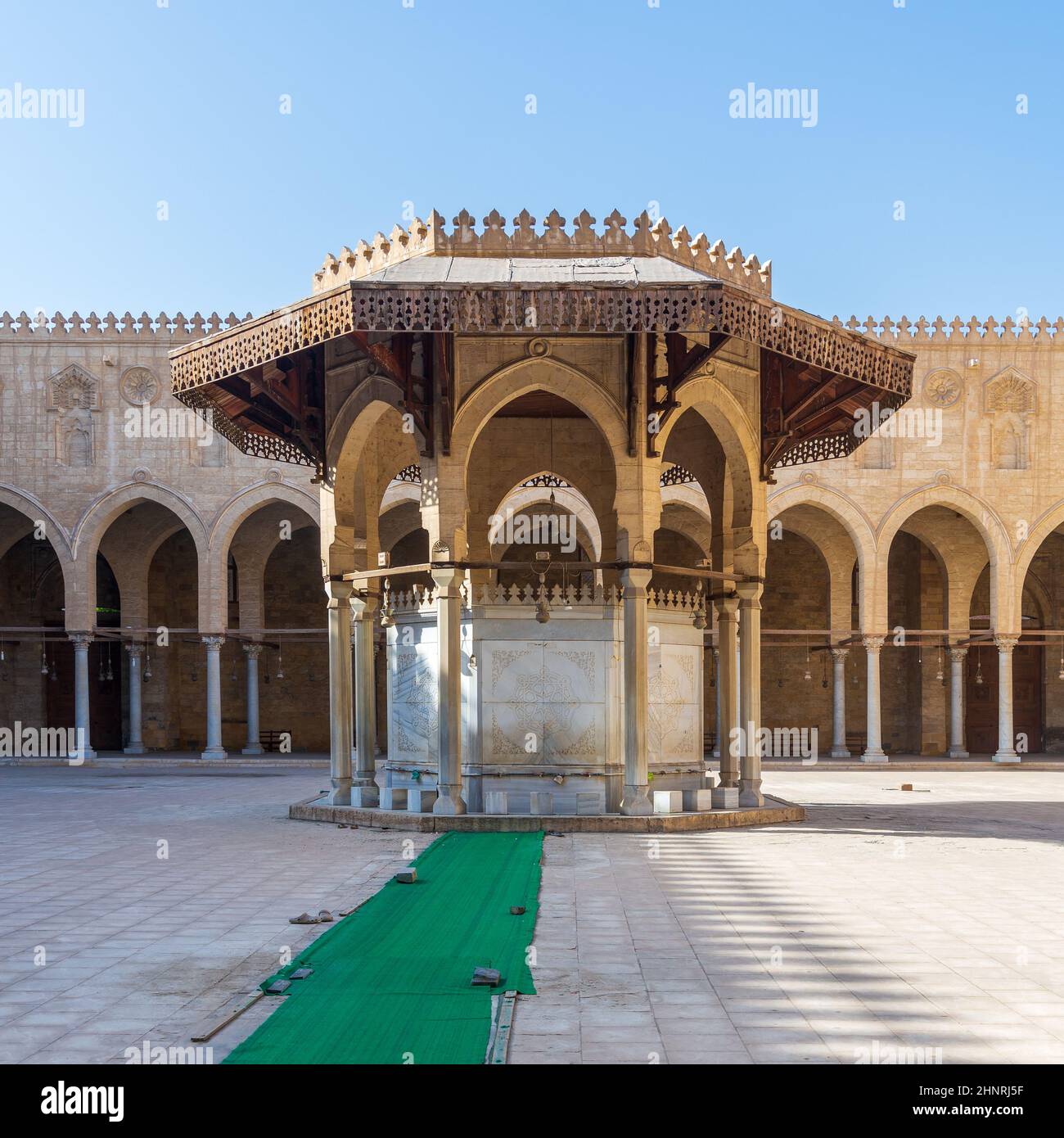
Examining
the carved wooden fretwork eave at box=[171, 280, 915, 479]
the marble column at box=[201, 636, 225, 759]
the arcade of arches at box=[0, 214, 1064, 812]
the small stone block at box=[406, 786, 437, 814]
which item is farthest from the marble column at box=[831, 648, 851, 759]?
the small stone block at box=[406, 786, 437, 814]

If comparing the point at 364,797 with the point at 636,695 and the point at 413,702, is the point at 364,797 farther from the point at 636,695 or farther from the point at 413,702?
the point at 636,695

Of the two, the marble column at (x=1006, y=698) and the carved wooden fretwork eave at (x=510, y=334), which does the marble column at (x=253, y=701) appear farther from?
the marble column at (x=1006, y=698)

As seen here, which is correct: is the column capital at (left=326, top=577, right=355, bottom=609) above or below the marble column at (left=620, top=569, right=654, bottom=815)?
above

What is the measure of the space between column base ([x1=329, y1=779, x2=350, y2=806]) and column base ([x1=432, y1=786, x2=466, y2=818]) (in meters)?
1.78

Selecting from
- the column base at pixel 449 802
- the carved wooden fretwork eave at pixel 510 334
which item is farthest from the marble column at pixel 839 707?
the column base at pixel 449 802

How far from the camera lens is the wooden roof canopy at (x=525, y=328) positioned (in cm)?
1057

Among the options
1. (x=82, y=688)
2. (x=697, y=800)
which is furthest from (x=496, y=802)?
(x=82, y=688)

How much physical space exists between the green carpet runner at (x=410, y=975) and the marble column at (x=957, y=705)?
20075 millimetres

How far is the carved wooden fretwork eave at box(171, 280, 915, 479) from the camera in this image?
34.7 feet

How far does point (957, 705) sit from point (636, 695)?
17.4 metres

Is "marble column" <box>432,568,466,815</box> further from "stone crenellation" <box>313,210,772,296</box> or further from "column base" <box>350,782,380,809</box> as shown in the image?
"stone crenellation" <box>313,210,772,296</box>

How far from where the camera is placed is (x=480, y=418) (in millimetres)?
12008
